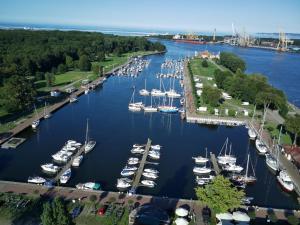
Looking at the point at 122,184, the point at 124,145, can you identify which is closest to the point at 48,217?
the point at 122,184

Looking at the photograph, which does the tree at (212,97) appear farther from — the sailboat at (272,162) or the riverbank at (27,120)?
the riverbank at (27,120)

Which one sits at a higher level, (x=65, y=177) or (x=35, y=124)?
(x=35, y=124)

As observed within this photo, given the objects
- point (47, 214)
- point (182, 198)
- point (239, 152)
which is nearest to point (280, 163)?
point (239, 152)

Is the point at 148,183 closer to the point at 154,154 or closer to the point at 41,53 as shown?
the point at 154,154

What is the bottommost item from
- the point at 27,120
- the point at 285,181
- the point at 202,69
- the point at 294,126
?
the point at 285,181

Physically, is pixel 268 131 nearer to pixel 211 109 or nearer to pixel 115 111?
pixel 211 109

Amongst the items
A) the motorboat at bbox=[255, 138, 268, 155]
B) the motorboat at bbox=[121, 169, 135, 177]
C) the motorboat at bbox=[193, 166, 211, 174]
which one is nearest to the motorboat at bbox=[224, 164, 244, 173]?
the motorboat at bbox=[193, 166, 211, 174]
